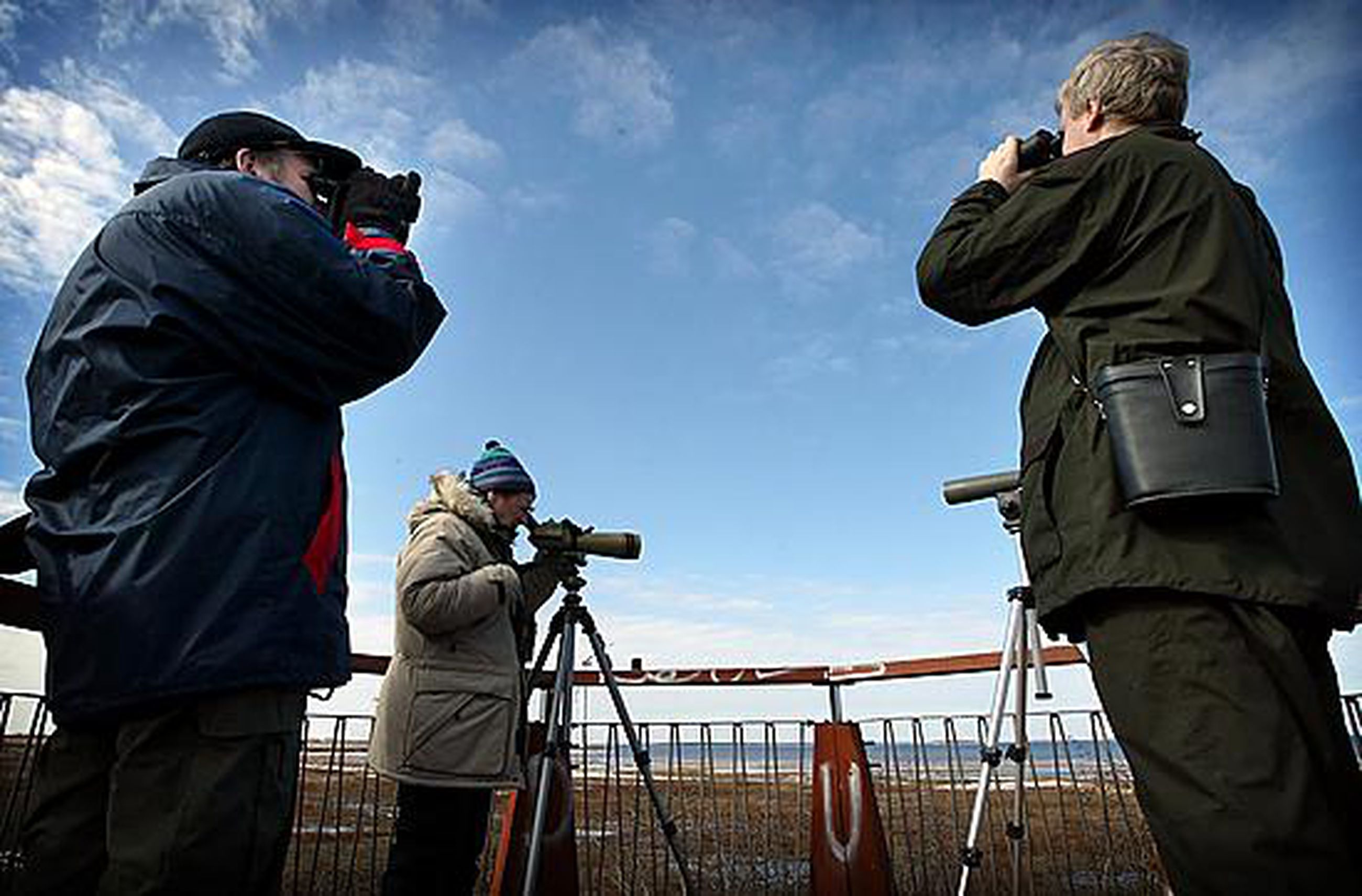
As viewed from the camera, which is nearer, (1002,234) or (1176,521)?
(1176,521)

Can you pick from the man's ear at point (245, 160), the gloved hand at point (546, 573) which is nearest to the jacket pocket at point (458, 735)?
the gloved hand at point (546, 573)

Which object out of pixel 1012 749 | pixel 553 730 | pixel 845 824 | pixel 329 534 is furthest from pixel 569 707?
pixel 329 534

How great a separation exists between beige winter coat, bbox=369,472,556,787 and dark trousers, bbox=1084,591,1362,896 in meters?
2.33

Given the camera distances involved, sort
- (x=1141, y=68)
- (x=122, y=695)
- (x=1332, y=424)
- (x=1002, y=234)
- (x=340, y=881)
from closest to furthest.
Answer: (x=122, y=695), (x=1332, y=424), (x=1002, y=234), (x=1141, y=68), (x=340, y=881)

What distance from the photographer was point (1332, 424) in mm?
1737

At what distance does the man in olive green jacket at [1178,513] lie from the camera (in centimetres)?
141

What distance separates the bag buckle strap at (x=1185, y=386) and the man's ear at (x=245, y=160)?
198 cm

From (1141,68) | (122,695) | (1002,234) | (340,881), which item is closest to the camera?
(122,695)

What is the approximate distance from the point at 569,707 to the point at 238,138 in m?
2.67

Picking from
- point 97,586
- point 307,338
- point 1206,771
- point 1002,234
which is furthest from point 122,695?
point 1002,234

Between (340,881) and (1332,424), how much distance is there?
4503 millimetres

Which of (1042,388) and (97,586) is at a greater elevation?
(1042,388)

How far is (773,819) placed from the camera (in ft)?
16.9

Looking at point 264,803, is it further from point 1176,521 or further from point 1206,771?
point 1176,521
